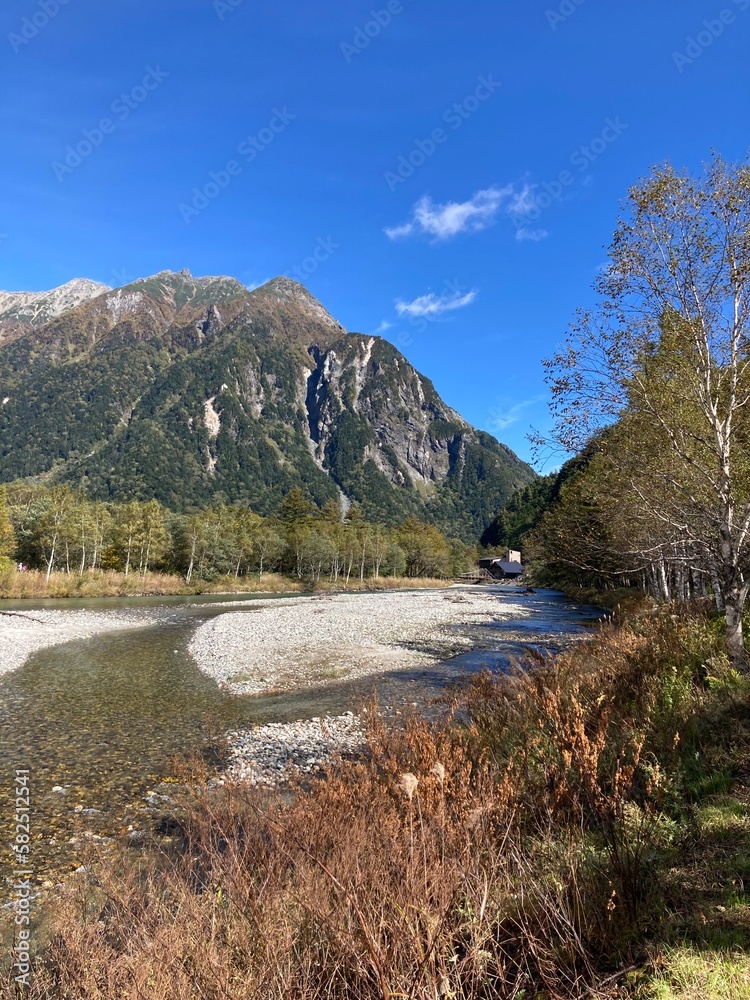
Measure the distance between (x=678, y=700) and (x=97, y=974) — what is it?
8.44 m

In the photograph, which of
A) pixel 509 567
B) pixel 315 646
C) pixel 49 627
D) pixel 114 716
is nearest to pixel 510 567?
pixel 509 567

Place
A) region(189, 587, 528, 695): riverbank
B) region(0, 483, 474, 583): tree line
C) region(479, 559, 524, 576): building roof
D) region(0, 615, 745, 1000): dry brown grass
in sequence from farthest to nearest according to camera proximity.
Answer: region(479, 559, 524, 576): building roof < region(0, 483, 474, 583): tree line < region(189, 587, 528, 695): riverbank < region(0, 615, 745, 1000): dry brown grass

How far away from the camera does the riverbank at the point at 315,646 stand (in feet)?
60.1

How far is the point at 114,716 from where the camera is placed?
13.4 meters

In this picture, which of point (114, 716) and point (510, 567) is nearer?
point (114, 716)

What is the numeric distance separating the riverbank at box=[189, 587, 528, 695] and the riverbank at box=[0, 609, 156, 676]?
19.1ft

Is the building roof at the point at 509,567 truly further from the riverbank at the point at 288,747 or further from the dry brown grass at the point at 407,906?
the dry brown grass at the point at 407,906

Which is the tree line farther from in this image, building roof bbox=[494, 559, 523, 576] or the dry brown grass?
the dry brown grass

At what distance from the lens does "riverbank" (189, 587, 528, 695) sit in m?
18.3

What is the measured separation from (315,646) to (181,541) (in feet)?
209

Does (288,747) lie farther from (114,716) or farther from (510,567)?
(510,567)

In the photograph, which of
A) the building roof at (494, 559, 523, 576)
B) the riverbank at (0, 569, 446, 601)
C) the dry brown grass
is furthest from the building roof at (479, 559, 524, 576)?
the dry brown grass

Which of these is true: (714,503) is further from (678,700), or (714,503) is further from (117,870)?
(117,870)

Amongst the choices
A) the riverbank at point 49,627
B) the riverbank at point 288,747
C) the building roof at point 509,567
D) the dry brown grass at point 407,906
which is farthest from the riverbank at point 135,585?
the building roof at point 509,567
